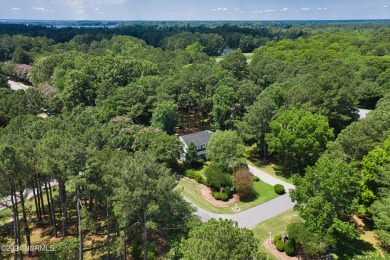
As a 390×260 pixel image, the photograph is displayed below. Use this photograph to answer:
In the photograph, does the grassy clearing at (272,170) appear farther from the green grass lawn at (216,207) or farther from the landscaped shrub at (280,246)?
the landscaped shrub at (280,246)

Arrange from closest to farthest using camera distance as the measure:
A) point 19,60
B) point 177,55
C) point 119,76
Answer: point 119,76 → point 177,55 → point 19,60

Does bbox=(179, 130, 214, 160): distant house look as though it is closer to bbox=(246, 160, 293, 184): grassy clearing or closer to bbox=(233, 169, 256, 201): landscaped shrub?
bbox=(246, 160, 293, 184): grassy clearing

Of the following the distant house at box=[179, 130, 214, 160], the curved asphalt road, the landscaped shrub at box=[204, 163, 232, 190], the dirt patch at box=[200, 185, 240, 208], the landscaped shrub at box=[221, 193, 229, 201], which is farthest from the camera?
the distant house at box=[179, 130, 214, 160]

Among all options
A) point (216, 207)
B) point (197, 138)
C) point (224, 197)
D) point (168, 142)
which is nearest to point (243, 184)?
point (224, 197)

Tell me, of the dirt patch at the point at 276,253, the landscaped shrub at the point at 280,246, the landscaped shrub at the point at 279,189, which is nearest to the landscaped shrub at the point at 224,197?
the landscaped shrub at the point at 279,189

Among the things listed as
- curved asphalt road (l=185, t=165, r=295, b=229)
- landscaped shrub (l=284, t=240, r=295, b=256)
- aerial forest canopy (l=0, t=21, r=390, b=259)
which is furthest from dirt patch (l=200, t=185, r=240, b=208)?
landscaped shrub (l=284, t=240, r=295, b=256)

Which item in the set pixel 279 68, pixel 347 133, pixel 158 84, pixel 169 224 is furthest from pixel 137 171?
pixel 279 68

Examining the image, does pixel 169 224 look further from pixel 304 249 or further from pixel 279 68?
pixel 279 68
